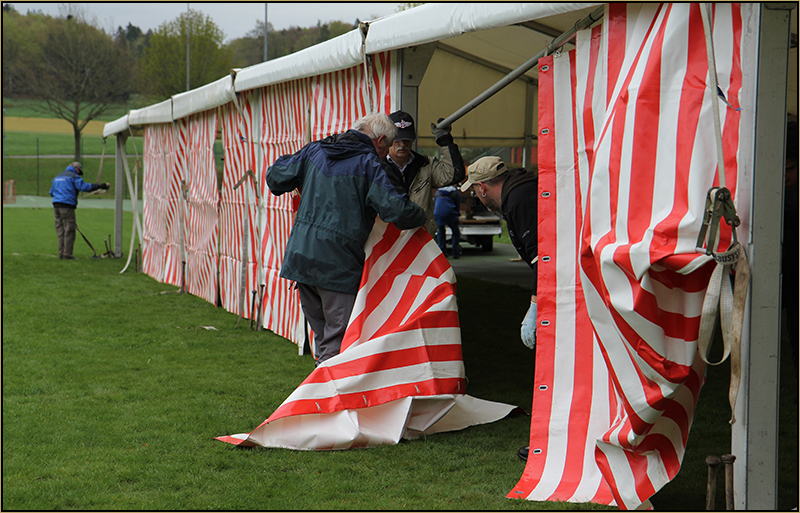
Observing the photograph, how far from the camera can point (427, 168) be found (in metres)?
5.39

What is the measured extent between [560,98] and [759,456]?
1.85 meters

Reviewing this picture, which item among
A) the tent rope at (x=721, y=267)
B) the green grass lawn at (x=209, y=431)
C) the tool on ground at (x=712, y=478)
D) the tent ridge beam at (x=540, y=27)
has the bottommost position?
the green grass lawn at (x=209, y=431)

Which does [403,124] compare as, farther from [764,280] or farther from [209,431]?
[764,280]

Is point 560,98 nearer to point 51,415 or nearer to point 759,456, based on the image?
point 759,456

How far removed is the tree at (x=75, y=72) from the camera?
44.1 meters

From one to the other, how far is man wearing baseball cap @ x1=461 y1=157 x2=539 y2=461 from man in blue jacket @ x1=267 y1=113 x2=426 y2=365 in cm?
48

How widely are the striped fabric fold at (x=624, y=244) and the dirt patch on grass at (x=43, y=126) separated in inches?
2397

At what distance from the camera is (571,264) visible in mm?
3742

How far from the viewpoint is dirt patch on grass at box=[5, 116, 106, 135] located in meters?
59.0

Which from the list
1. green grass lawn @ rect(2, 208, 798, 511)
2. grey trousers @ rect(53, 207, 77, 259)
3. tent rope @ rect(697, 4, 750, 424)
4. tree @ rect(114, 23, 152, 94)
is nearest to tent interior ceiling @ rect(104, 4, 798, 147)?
tent rope @ rect(697, 4, 750, 424)

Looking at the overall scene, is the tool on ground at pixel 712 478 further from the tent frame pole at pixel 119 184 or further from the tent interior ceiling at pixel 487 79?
the tent frame pole at pixel 119 184

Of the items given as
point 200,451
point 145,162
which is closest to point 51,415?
point 200,451

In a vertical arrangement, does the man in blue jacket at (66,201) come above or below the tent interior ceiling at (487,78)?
below

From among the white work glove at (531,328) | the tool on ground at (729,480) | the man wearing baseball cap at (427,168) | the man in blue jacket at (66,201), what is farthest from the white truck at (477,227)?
the tool on ground at (729,480)
